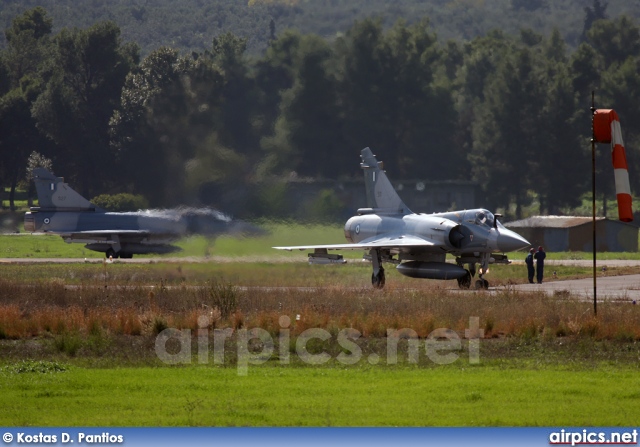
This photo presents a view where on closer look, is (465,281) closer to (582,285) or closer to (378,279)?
(378,279)

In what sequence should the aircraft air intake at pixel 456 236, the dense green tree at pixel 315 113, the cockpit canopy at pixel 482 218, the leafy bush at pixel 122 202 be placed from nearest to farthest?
the cockpit canopy at pixel 482 218 < the aircraft air intake at pixel 456 236 < the leafy bush at pixel 122 202 < the dense green tree at pixel 315 113

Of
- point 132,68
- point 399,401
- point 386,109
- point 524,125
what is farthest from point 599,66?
point 399,401

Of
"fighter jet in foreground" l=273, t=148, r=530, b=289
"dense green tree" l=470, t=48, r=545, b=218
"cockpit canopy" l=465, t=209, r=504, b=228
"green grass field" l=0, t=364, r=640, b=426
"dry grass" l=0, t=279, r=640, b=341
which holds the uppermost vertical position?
"dense green tree" l=470, t=48, r=545, b=218

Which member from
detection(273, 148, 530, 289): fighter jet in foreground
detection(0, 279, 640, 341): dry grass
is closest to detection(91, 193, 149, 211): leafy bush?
detection(273, 148, 530, 289): fighter jet in foreground

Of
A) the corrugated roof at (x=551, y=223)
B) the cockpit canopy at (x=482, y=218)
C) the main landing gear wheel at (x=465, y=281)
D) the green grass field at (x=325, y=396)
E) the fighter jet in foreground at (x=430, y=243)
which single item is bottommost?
the green grass field at (x=325, y=396)

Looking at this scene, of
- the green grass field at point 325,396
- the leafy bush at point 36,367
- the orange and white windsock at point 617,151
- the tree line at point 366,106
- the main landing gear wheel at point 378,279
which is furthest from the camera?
the tree line at point 366,106

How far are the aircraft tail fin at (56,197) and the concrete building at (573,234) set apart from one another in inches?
857

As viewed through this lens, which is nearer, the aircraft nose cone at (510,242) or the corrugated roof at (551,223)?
the aircraft nose cone at (510,242)

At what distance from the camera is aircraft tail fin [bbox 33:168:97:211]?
47.2 meters

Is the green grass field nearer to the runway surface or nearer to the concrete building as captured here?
the runway surface

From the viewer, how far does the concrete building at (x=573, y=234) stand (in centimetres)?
5450
